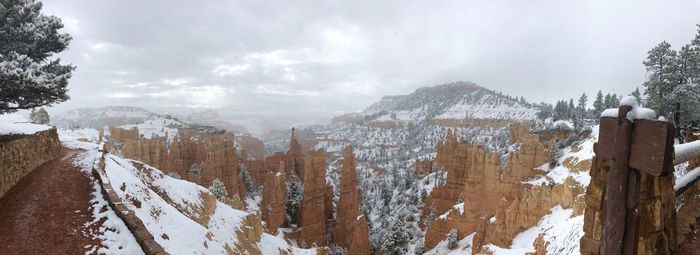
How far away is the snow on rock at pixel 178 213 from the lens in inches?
534

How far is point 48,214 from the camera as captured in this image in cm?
984

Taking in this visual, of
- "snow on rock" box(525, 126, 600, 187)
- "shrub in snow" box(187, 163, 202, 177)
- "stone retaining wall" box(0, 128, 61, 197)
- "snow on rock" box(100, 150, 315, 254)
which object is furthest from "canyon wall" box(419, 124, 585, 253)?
"shrub in snow" box(187, 163, 202, 177)

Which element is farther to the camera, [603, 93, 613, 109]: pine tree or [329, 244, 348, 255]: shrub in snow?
[603, 93, 613, 109]: pine tree

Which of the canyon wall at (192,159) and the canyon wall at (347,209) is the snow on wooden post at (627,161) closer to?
the canyon wall at (347,209)

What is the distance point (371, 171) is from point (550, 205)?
93.2 meters

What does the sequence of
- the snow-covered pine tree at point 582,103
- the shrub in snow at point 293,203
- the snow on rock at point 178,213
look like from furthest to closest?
1. the snow-covered pine tree at point 582,103
2. the shrub in snow at point 293,203
3. the snow on rock at point 178,213

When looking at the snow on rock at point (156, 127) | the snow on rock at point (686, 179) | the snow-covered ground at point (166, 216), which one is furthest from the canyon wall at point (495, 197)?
the snow on rock at point (156, 127)

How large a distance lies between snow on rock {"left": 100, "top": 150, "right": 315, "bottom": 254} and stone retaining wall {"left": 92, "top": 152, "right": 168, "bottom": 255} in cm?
136

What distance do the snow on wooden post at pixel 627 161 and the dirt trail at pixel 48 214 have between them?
1033 cm

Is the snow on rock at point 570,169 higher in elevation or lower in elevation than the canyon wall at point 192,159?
higher

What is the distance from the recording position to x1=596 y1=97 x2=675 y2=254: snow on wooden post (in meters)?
3.11

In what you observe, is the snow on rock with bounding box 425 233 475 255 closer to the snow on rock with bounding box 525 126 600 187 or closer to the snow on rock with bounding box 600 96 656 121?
the snow on rock with bounding box 525 126 600 187

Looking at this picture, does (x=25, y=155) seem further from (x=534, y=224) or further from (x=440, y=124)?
(x=440, y=124)

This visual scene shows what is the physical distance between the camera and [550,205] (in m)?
25.0
